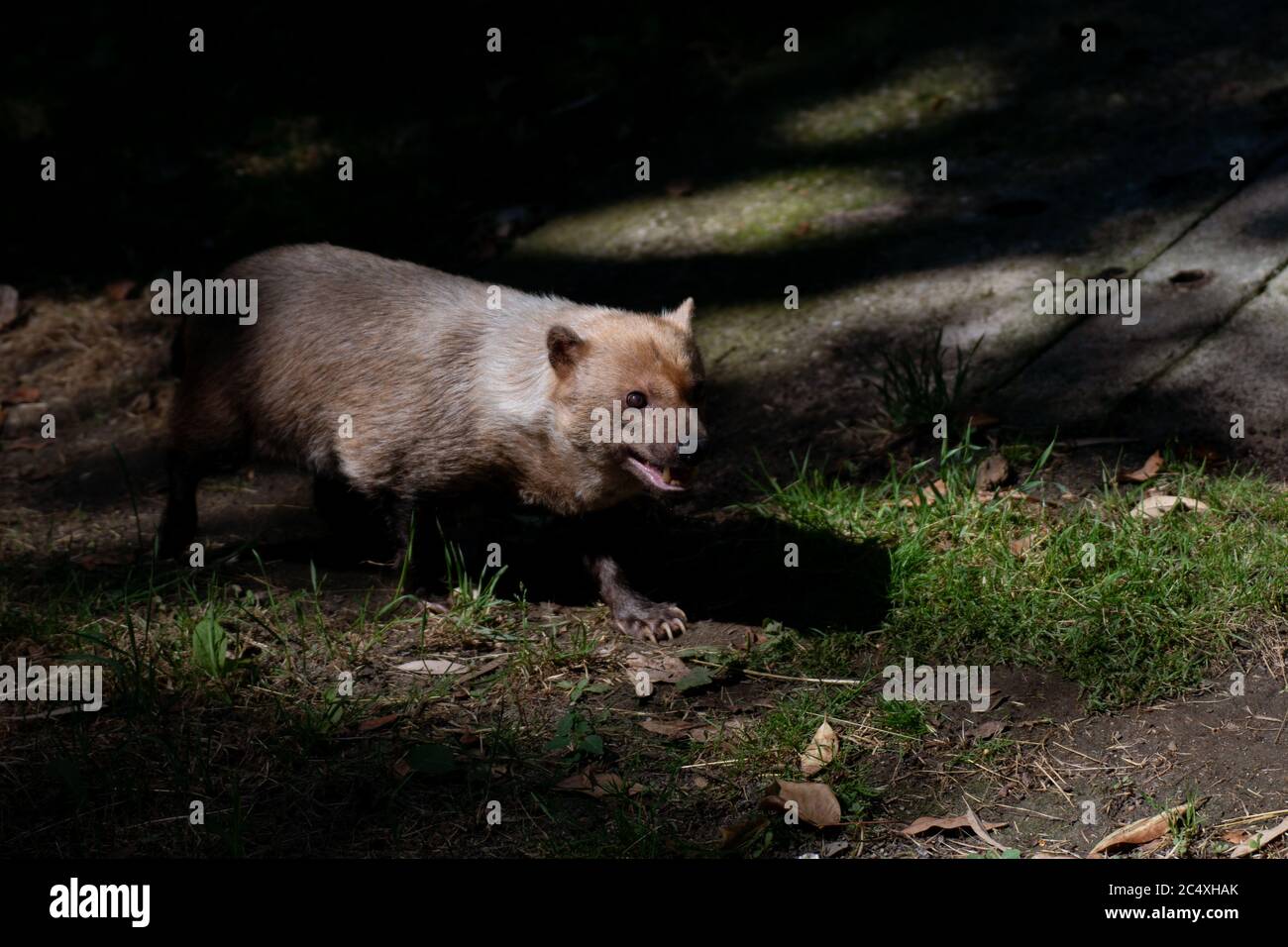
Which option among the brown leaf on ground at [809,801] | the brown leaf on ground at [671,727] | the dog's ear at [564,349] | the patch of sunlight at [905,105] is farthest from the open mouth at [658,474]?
the patch of sunlight at [905,105]

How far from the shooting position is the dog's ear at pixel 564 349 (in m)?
4.24

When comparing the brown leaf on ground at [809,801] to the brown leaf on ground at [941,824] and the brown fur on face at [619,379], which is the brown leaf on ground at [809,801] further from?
the brown fur on face at [619,379]

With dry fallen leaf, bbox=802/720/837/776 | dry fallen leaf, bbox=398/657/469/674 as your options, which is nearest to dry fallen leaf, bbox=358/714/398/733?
dry fallen leaf, bbox=398/657/469/674

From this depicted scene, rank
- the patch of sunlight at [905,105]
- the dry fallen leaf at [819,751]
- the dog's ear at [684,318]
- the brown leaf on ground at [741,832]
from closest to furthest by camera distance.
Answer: the brown leaf on ground at [741,832] → the dry fallen leaf at [819,751] → the dog's ear at [684,318] → the patch of sunlight at [905,105]

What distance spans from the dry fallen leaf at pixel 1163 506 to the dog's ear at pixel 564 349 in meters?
1.93

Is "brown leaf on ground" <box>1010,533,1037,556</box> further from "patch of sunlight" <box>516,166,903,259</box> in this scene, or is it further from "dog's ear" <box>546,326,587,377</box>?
"patch of sunlight" <box>516,166,903,259</box>

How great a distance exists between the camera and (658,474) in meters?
4.18

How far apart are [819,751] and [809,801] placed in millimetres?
247

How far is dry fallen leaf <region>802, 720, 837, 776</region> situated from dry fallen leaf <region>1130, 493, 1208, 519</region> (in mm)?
1472

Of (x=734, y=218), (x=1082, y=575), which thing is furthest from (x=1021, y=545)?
(x=734, y=218)

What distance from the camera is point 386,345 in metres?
4.62

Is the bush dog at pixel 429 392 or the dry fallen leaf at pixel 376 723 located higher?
the bush dog at pixel 429 392

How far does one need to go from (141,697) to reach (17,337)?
3.91 meters
